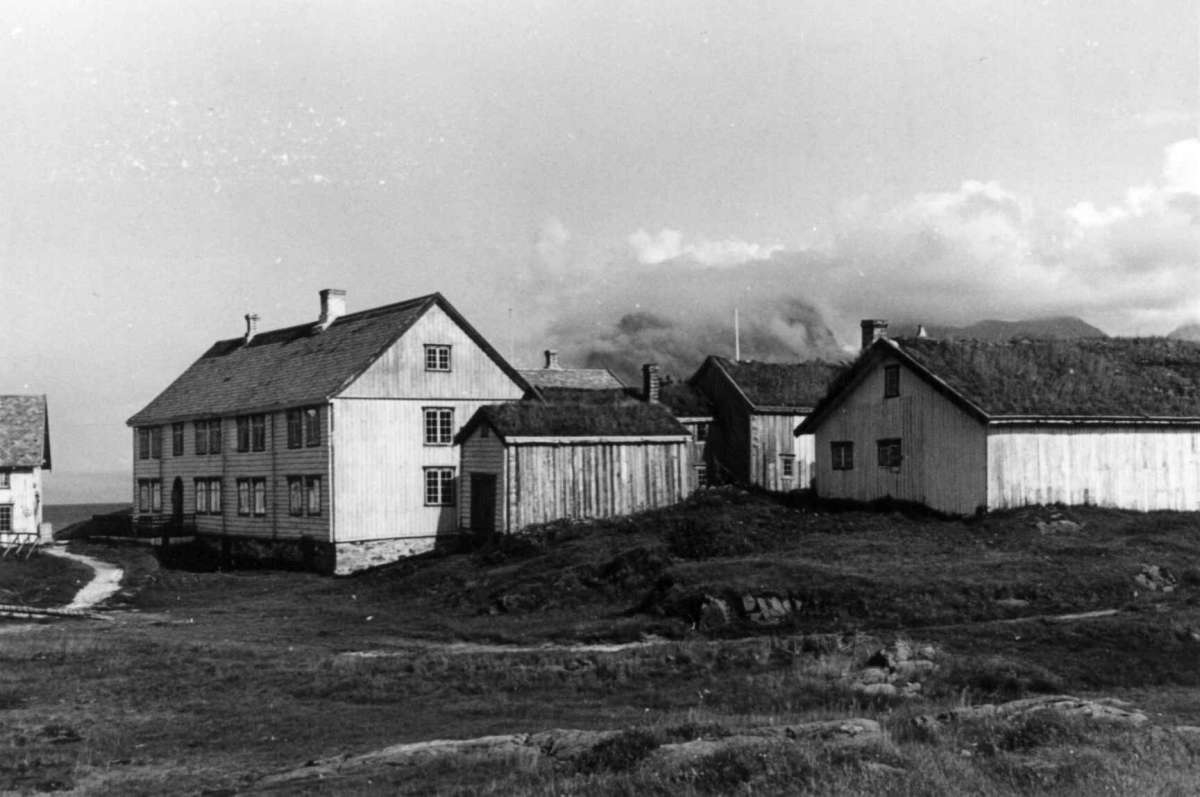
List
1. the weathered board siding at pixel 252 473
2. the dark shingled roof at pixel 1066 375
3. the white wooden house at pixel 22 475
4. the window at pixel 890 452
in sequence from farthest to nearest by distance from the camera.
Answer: the white wooden house at pixel 22 475 < the weathered board siding at pixel 252 473 < the window at pixel 890 452 < the dark shingled roof at pixel 1066 375

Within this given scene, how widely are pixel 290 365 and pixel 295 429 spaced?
15.3ft

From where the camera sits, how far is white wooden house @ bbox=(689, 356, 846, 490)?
6081cm

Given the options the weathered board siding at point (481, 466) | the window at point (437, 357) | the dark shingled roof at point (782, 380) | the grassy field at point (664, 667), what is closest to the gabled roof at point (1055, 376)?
A: the grassy field at point (664, 667)

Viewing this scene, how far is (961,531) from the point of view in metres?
33.9

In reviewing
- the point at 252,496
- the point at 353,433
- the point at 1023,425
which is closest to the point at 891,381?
the point at 1023,425

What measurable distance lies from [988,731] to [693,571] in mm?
14130

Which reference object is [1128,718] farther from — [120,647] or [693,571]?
[120,647]

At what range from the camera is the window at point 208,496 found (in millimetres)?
51375

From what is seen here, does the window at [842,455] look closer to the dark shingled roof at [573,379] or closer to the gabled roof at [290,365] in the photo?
the gabled roof at [290,365]

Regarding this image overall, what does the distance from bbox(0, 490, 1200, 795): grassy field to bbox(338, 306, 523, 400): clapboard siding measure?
9.00m

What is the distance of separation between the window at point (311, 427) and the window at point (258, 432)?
4282 millimetres

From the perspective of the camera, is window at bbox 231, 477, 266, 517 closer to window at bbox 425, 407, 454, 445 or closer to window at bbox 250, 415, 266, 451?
window at bbox 250, 415, 266, 451

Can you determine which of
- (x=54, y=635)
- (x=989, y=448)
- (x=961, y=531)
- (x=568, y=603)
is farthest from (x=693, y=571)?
(x=54, y=635)

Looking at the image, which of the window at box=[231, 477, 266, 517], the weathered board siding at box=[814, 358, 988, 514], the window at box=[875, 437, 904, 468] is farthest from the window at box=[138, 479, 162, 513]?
the window at box=[875, 437, 904, 468]
